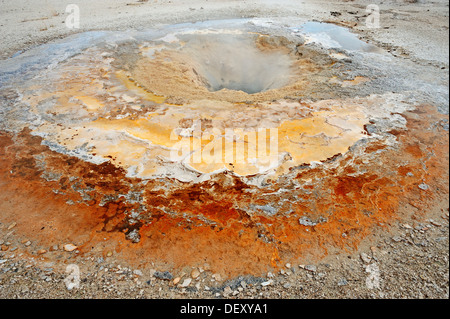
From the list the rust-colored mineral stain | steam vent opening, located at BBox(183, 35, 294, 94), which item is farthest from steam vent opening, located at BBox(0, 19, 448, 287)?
steam vent opening, located at BBox(183, 35, 294, 94)

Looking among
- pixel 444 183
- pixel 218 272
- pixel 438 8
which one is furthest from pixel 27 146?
pixel 438 8

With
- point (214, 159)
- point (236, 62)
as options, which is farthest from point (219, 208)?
point (236, 62)

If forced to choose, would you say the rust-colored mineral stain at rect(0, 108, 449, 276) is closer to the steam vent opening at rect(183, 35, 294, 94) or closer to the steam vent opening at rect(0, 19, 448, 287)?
the steam vent opening at rect(0, 19, 448, 287)

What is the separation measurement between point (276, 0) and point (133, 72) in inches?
356

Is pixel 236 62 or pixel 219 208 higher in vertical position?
pixel 236 62

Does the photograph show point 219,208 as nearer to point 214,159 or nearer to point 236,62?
point 214,159

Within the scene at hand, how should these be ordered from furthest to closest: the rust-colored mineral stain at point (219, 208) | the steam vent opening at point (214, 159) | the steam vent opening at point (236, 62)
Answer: the steam vent opening at point (236, 62)
the steam vent opening at point (214, 159)
the rust-colored mineral stain at point (219, 208)

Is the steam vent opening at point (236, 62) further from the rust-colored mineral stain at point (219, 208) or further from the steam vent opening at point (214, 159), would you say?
the rust-colored mineral stain at point (219, 208)

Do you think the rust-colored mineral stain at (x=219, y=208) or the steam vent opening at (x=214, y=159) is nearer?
the rust-colored mineral stain at (x=219, y=208)

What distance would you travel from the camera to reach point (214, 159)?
3.82 m

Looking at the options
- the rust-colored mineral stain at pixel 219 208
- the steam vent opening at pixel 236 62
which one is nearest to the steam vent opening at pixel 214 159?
the rust-colored mineral stain at pixel 219 208

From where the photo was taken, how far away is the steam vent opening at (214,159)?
2.81m

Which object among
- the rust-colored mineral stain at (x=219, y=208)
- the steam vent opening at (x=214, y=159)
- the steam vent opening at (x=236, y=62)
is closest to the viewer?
the rust-colored mineral stain at (x=219, y=208)

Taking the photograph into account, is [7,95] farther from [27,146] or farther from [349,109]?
[349,109]
